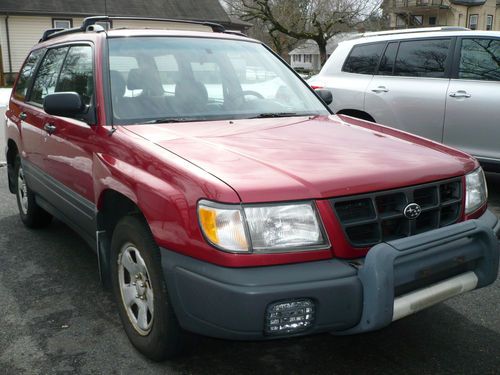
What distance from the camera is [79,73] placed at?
3.88 m

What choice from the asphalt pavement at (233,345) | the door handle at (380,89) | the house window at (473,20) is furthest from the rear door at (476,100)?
the house window at (473,20)

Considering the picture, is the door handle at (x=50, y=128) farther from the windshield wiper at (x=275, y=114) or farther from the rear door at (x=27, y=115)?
the windshield wiper at (x=275, y=114)

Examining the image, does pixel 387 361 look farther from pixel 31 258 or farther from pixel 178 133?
pixel 31 258

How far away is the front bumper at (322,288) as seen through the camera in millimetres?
2281

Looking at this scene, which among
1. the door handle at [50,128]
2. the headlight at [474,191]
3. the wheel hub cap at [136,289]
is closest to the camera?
the wheel hub cap at [136,289]

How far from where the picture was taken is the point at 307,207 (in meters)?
2.40

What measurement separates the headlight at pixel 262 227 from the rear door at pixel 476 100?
409 centimetres

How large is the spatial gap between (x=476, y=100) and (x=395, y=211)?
3852 mm

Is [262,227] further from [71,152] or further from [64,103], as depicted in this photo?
[71,152]

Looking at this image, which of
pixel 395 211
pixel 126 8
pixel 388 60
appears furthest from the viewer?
pixel 126 8

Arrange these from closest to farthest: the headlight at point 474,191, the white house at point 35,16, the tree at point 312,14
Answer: the headlight at point 474,191
the white house at point 35,16
the tree at point 312,14

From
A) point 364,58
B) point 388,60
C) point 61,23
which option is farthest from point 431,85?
point 61,23

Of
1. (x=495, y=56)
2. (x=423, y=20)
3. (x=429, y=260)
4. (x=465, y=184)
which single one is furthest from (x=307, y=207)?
(x=423, y=20)

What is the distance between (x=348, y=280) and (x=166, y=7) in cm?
3563
